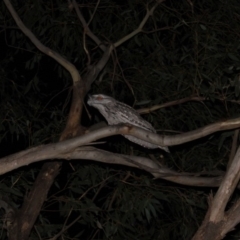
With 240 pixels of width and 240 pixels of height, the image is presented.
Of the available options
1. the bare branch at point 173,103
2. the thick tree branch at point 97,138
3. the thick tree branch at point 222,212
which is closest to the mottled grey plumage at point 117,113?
the bare branch at point 173,103

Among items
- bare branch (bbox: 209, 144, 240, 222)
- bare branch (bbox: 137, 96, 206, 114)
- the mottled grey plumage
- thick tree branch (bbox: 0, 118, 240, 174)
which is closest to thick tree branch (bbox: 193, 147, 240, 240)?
bare branch (bbox: 209, 144, 240, 222)

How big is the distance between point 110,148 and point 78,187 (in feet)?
1.32

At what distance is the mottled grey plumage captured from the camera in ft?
10.7

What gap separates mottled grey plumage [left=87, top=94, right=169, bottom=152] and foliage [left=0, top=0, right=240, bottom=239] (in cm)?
13

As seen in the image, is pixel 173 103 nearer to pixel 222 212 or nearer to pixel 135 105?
pixel 135 105

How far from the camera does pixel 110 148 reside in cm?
392

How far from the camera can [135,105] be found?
366 centimetres

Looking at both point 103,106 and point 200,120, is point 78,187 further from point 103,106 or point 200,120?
point 200,120

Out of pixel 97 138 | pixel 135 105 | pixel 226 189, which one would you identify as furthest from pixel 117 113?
pixel 226 189

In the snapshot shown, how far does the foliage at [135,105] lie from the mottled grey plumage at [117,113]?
0.13 m

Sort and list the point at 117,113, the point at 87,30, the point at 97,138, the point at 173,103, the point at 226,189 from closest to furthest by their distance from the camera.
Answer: the point at 226,189
the point at 97,138
the point at 173,103
the point at 87,30
the point at 117,113

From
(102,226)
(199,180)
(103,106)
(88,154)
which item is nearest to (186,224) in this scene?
(102,226)

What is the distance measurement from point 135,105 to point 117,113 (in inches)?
12.9

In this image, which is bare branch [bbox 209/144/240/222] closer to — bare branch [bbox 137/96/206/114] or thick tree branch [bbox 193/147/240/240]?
thick tree branch [bbox 193/147/240/240]
